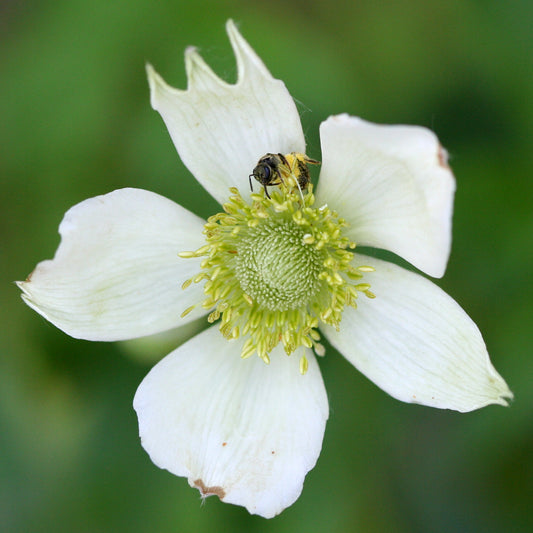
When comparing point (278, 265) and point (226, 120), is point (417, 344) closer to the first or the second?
point (278, 265)

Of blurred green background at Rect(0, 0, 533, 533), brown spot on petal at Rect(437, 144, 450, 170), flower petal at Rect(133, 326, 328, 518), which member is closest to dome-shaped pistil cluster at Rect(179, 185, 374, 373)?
flower petal at Rect(133, 326, 328, 518)

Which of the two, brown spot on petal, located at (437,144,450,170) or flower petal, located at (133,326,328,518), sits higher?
brown spot on petal, located at (437,144,450,170)

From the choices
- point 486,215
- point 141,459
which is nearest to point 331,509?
point 141,459

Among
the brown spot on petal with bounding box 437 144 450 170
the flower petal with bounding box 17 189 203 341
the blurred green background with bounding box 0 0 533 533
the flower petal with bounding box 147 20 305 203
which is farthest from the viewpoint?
the blurred green background with bounding box 0 0 533 533

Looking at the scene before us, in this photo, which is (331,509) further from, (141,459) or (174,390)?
(174,390)

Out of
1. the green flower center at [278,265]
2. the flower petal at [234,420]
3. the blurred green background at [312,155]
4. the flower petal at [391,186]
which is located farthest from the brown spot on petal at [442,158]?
the blurred green background at [312,155]

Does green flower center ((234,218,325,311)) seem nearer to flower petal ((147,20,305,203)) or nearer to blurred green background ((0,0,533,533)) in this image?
flower petal ((147,20,305,203))
